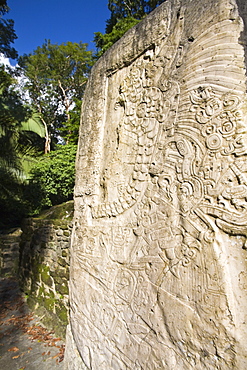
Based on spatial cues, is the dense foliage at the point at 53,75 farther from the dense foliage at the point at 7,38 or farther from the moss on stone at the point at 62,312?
the moss on stone at the point at 62,312

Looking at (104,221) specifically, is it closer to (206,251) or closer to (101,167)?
(101,167)

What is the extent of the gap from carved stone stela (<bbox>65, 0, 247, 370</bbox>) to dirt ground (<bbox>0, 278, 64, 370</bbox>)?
1.05 metres

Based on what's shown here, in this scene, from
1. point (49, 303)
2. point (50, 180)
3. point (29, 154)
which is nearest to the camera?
point (49, 303)

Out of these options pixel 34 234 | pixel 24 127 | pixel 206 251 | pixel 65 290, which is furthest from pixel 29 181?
pixel 206 251

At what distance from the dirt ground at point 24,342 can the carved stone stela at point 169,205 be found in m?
1.05

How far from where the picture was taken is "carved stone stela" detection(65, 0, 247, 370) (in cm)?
129

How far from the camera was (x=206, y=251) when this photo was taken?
134 cm

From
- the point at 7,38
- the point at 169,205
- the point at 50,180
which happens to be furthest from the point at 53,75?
the point at 169,205

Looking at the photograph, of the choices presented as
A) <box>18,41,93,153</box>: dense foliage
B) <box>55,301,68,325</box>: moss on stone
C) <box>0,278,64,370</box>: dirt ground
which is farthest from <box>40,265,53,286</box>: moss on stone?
<box>18,41,93,153</box>: dense foliage

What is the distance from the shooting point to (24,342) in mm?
3229

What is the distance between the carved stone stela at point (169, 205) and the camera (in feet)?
4.23

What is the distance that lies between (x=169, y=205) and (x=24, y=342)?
310cm

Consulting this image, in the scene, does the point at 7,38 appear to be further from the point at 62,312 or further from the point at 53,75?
Result: the point at 62,312

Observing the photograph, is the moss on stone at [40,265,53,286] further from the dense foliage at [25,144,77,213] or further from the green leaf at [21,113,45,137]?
the green leaf at [21,113,45,137]
